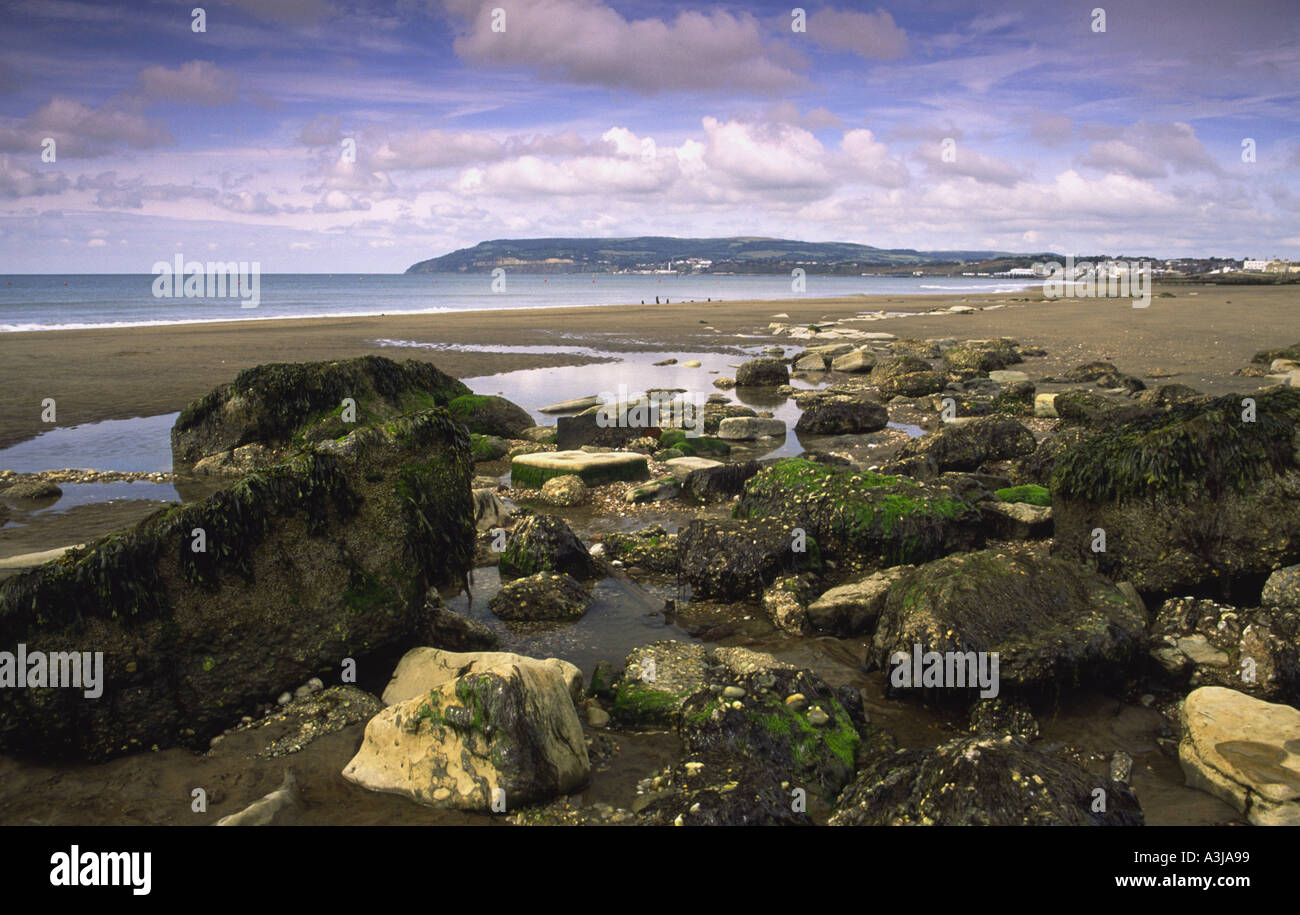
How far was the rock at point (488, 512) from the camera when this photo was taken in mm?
10523

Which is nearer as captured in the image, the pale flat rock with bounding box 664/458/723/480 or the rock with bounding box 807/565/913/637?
the rock with bounding box 807/565/913/637

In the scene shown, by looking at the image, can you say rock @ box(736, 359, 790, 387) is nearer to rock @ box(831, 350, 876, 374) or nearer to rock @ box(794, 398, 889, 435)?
rock @ box(831, 350, 876, 374)

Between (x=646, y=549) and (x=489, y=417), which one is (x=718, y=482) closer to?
(x=646, y=549)

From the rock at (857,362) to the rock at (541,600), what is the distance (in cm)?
2004

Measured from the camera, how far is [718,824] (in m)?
4.23

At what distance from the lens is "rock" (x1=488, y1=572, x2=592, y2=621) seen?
7836 millimetres

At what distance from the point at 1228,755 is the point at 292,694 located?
6.26 metres

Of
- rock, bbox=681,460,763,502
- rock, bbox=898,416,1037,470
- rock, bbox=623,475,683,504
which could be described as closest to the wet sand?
rock, bbox=898,416,1037,470

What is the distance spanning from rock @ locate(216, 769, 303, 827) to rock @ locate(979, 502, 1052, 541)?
742 centimetres

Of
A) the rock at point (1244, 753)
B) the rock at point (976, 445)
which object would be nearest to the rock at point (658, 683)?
the rock at point (1244, 753)

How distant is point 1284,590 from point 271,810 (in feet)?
25.2
